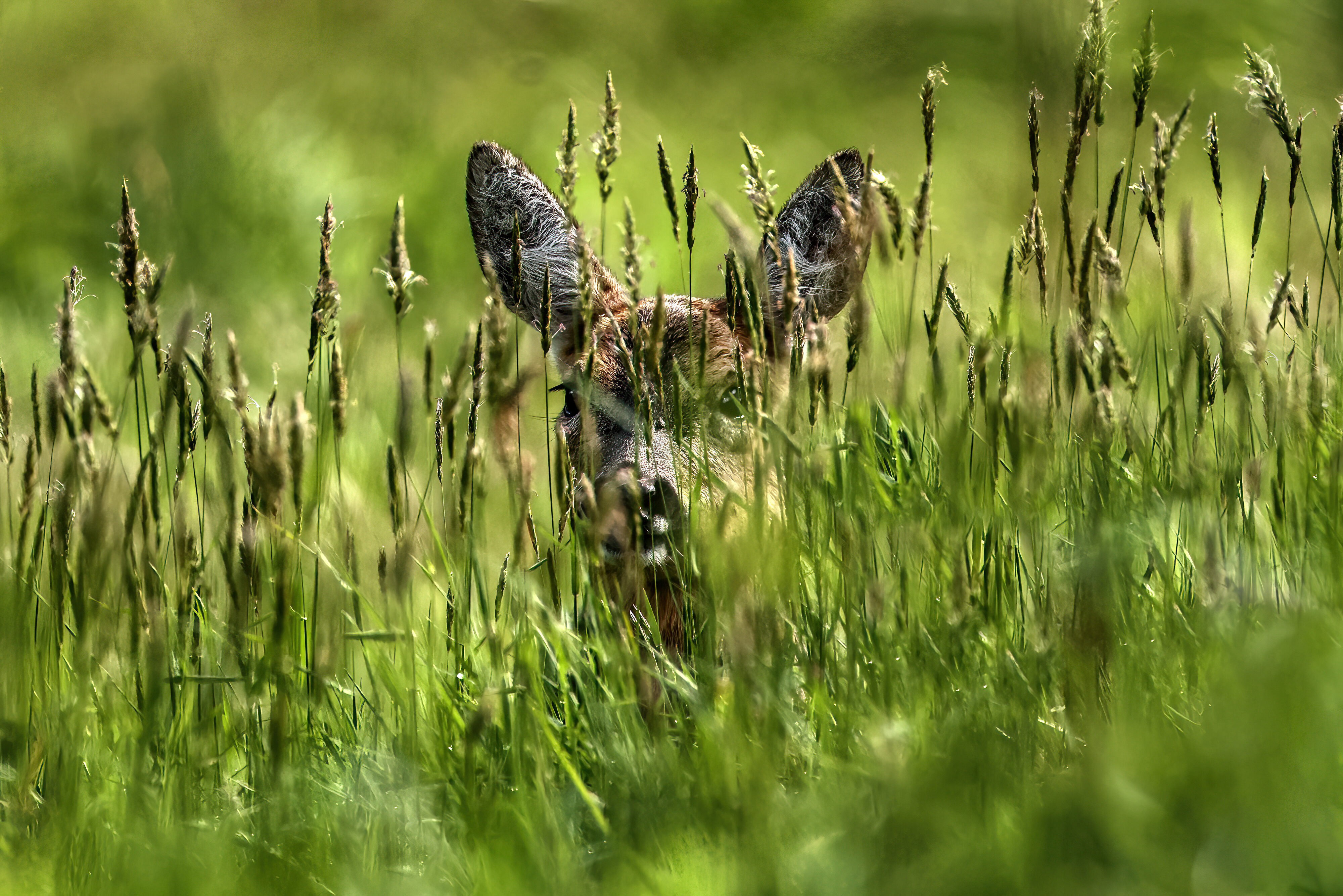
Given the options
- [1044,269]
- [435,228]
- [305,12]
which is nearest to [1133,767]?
[1044,269]

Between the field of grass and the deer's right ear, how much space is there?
4.83 feet

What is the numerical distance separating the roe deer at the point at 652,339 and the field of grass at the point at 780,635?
14cm

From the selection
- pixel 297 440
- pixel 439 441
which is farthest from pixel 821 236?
pixel 297 440

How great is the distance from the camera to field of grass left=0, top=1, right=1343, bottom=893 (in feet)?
3.84

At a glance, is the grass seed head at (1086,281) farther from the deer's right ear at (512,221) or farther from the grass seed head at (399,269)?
the deer's right ear at (512,221)

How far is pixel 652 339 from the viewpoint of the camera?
1.86 m

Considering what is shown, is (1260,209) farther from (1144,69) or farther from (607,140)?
(607,140)

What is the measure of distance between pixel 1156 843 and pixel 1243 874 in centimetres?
9

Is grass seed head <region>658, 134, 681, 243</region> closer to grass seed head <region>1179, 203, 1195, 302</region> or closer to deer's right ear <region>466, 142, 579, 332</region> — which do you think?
grass seed head <region>1179, 203, 1195, 302</region>

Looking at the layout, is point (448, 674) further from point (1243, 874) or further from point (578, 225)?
point (1243, 874)

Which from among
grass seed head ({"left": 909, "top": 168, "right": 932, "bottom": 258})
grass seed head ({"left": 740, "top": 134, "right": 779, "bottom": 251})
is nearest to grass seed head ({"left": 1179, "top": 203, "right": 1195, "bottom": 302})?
grass seed head ({"left": 909, "top": 168, "right": 932, "bottom": 258})

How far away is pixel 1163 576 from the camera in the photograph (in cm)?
170

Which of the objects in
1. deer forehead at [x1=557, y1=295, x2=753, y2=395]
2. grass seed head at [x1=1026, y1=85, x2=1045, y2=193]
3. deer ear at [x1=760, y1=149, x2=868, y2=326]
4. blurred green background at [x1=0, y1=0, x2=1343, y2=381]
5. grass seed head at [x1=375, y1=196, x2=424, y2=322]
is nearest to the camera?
grass seed head at [x1=375, y1=196, x2=424, y2=322]

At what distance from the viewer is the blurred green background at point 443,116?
832 cm
